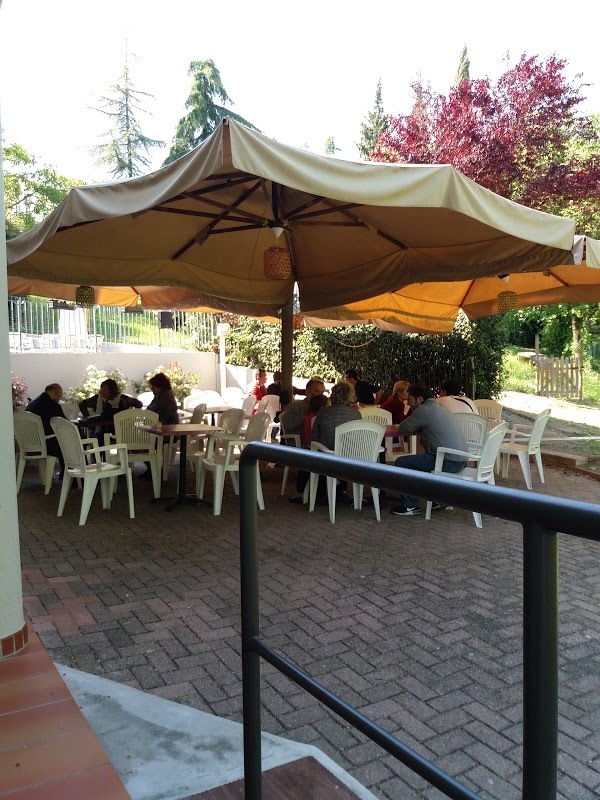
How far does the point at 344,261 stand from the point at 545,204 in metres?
7.13

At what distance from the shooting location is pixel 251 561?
5.39 ft

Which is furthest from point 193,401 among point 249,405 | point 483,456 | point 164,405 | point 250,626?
point 250,626

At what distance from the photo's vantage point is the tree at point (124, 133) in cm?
3200

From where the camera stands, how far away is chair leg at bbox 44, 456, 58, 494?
265 inches

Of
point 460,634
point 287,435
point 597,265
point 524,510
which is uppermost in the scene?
point 597,265

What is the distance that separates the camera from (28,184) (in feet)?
54.3

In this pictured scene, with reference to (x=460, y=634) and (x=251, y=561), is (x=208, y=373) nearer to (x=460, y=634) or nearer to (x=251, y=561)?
(x=460, y=634)

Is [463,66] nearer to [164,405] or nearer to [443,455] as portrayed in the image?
[164,405]

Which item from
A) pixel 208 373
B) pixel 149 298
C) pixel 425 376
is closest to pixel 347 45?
pixel 208 373

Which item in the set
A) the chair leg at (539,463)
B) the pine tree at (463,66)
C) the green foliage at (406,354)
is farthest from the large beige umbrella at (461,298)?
the pine tree at (463,66)

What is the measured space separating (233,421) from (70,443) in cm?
185

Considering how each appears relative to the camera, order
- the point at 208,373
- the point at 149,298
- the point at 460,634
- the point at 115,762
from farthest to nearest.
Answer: the point at 208,373 < the point at 149,298 < the point at 460,634 < the point at 115,762

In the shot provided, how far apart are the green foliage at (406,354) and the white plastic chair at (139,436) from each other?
6550 mm

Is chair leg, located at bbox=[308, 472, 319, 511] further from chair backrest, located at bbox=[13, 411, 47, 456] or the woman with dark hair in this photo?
chair backrest, located at bbox=[13, 411, 47, 456]
